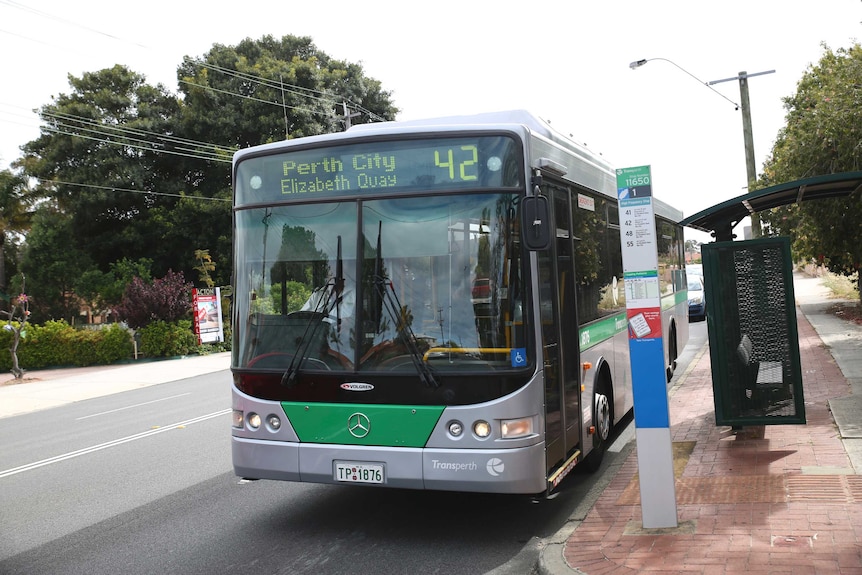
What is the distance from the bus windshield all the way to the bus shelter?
3.15 m

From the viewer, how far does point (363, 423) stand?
5969 millimetres

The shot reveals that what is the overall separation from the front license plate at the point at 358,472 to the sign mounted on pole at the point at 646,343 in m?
1.87

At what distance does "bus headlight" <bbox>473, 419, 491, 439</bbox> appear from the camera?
18.7ft

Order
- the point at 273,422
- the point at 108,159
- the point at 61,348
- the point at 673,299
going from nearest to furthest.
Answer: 1. the point at 273,422
2. the point at 673,299
3. the point at 61,348
4. the point at 108,159

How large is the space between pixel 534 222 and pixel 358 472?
224 centimetres

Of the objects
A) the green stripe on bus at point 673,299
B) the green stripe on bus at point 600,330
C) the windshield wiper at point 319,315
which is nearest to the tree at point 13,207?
the green stripe on bus at point 673,299

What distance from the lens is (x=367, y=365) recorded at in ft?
19.5

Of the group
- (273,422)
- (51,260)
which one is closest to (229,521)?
(273,422)

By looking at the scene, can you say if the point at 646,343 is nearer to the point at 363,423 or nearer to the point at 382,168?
the point at 363,423

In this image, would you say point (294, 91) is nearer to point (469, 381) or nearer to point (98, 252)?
point (98, 252)

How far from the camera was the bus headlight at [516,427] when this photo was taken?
5.69 meters

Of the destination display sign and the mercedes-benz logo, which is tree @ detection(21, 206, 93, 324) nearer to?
the destination display sign

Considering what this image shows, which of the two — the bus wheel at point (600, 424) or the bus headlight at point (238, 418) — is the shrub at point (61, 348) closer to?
the bus wheel at point (600, 424)

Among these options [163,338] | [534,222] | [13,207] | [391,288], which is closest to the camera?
[534,222]
